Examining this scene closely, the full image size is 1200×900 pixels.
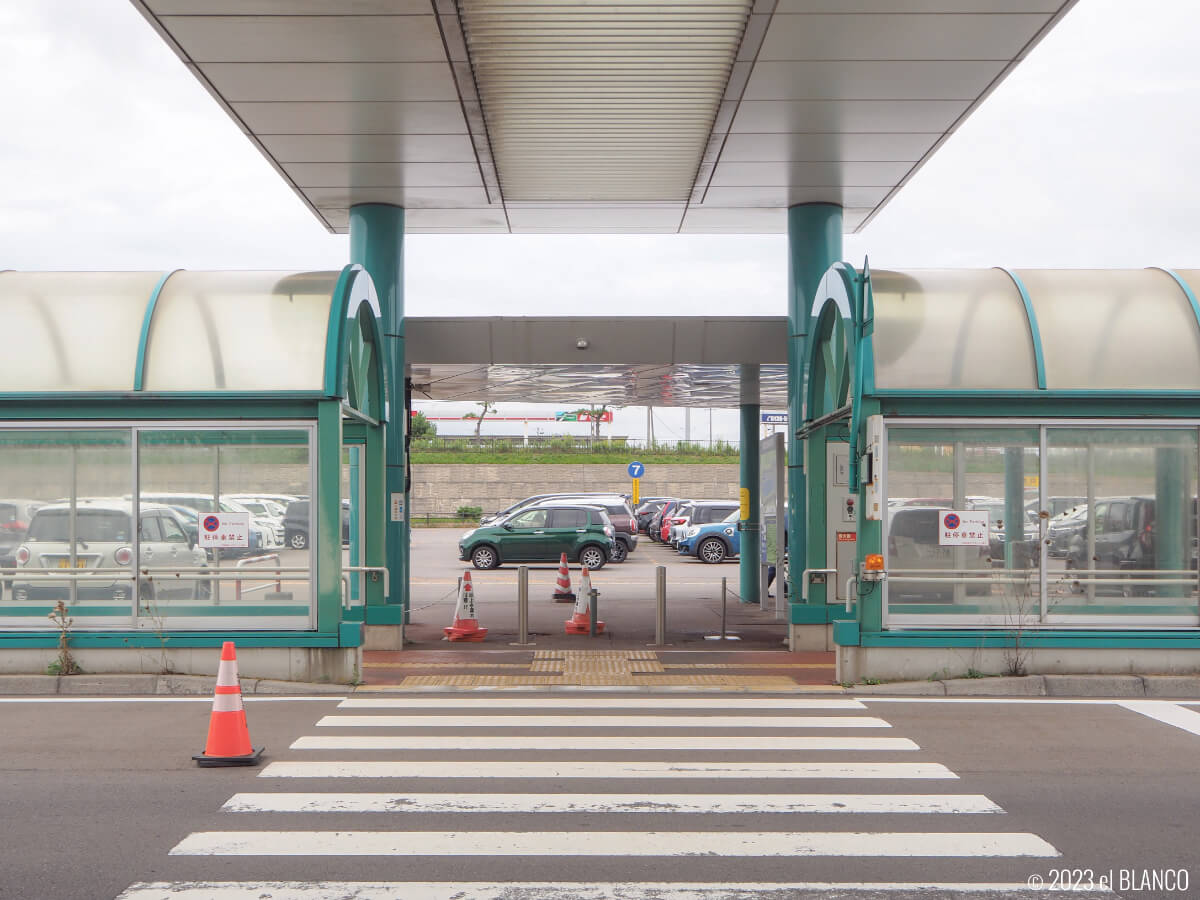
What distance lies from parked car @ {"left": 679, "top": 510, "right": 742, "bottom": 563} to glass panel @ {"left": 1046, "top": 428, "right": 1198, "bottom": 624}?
18974mm

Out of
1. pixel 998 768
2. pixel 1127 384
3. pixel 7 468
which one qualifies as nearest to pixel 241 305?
pixel 7 468

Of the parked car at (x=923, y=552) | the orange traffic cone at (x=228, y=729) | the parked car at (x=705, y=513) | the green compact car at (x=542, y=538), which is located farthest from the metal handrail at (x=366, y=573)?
the parked car at (x=705, y=513)

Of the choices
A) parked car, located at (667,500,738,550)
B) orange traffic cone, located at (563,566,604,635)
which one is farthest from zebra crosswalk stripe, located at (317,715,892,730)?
parked car, located at (667,500,738,550)

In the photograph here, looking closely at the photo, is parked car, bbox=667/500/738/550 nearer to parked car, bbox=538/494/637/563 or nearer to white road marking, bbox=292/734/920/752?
parked car, bbox=538/494/637/563

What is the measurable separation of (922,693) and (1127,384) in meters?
3.97

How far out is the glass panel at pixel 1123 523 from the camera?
1185cm

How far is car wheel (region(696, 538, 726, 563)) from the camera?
3108cm

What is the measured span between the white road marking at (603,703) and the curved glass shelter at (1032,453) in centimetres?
140

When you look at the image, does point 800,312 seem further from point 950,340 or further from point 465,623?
point 465,623

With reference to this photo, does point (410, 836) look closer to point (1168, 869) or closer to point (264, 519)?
point (1168, 869)

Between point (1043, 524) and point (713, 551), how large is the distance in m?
19.5

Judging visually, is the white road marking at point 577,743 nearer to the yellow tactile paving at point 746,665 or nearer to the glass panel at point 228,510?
the glass panel at point 228,510

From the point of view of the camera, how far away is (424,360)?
16.1 m

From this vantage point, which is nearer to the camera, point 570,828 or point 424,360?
point 570,828
